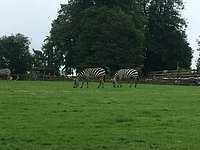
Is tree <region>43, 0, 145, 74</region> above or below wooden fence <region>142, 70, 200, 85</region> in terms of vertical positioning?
above

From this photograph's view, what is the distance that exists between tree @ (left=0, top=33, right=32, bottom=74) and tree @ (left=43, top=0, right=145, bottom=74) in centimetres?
2138

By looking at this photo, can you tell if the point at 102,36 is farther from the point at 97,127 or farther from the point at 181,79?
the point at 97,127

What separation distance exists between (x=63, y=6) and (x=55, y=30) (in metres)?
5.63

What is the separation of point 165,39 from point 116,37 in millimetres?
18577

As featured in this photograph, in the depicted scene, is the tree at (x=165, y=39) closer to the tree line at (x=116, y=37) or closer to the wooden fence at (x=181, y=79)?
the tree line at (x=116, y=37)

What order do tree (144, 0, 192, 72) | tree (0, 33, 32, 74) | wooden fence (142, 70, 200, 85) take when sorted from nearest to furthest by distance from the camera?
1. wooden fence (142, 70, 200, 85)
2. tree (144, 0, 192, 72)
3. tree (0, 33, 32, 74)

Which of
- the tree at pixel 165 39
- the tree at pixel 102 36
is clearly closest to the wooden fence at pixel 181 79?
the tree at pixel 102 36

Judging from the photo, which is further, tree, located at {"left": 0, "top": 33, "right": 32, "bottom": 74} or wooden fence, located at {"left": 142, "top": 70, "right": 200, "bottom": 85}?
tree, located at {"left": 0, "top": 33, "right": 32, "bottom": 74}

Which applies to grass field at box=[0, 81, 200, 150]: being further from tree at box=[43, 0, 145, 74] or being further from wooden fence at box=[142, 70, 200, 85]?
tree at box=[43, 0, 145, 74]

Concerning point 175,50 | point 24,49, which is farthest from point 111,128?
point 24,49

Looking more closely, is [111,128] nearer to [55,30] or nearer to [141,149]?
[141,149]

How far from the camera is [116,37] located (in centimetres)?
7388

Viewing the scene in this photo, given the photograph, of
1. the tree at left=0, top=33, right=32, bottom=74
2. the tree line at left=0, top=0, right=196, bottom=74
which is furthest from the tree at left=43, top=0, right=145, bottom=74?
the tree at left=0, top=33, right=32, bottom=74

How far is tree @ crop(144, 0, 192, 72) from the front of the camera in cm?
8919
